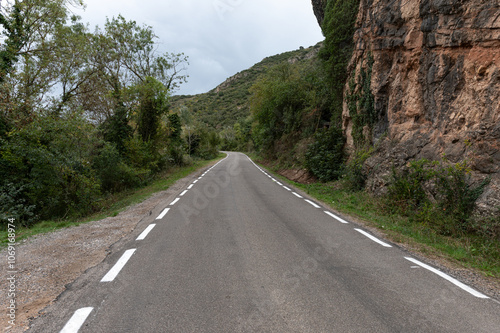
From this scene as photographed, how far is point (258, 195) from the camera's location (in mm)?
11430

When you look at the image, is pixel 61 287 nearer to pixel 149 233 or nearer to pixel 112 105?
pixel 149 233

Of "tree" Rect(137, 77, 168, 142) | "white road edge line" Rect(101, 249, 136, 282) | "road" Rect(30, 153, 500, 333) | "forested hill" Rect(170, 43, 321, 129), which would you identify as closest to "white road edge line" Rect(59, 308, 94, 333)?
"road" Rect(30, 153, 500, 333)

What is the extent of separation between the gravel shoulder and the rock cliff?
26.3 ft

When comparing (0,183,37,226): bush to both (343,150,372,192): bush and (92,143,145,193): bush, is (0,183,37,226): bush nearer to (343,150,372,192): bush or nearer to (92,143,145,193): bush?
(92,143,145,193): bush

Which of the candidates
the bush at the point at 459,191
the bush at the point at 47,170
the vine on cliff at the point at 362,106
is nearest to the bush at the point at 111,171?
the bush at the point at 47,170

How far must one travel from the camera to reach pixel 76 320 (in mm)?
2875

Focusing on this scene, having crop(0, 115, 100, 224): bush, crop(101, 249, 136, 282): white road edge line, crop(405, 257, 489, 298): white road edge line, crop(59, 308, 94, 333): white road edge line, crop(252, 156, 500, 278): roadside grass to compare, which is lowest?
crop(252, 156, 500, 278): roadside grass

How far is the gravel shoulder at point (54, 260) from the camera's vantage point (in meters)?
3.24

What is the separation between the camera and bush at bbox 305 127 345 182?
15.1 m

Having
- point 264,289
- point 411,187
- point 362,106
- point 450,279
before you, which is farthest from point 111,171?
point 450,279

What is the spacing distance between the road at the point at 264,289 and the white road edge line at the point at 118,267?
2 cm

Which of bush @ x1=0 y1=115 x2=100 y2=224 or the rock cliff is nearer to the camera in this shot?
the rock cliff

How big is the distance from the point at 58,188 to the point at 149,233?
6.48 meters

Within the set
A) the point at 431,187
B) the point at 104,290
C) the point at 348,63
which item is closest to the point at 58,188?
the point at 104,290
